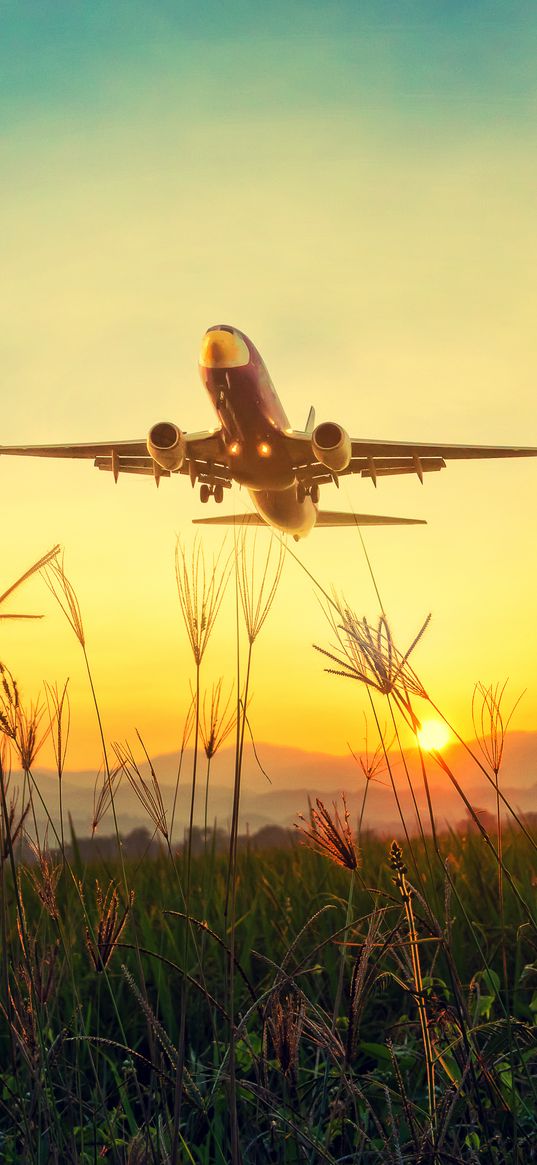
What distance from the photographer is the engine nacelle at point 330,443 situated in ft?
87.1

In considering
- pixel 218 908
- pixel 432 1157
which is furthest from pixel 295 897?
pixel 432 1157

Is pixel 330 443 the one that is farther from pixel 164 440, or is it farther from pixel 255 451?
pixel 164 440

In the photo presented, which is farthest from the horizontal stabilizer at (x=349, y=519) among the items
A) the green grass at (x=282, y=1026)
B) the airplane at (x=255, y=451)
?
the green grass at (x=282, y=1026)

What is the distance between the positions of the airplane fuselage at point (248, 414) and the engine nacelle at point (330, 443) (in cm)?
199

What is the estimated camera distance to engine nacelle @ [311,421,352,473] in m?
26.5

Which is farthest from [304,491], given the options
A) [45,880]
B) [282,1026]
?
[282,1026]

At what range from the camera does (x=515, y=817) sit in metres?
3.00

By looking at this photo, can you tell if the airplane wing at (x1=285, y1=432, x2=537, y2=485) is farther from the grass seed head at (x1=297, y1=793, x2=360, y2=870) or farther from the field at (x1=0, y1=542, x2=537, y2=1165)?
the grass seed head at (x1=297, y1=793, x2=360, y2=870)

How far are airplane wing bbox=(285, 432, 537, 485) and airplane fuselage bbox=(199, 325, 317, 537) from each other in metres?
0.60

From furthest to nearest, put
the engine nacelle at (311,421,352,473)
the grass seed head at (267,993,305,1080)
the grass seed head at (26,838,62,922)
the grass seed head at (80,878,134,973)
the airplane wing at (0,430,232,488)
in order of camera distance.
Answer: the airplane wing at (0,430,232,488) → the engine nacelle at (311,421,352,473) → the grass seed head at (26,838,62,922) → the grass seed head at (80,878,134,973) → the grass seed head at (267,993,305,1080)

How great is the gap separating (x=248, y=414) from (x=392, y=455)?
7.77 m

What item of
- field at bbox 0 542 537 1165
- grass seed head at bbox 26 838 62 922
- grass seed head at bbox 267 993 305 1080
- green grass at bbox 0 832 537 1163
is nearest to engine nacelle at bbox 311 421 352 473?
green grass at bbox 0 832 537 1163

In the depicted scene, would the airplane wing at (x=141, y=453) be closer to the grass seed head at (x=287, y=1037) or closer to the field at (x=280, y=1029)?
the field at (x=280, y=1029)

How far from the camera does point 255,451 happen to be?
93.4 ft
